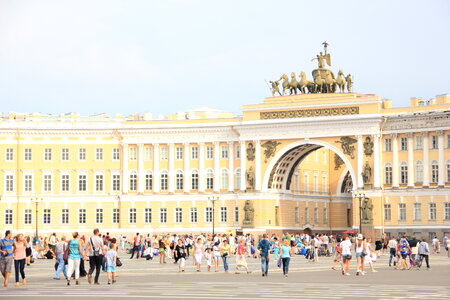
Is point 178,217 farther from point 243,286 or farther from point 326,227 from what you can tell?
point 243,286

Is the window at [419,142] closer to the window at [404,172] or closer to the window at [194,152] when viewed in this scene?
the window at [404,172]

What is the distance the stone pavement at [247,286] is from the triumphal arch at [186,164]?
47.5m

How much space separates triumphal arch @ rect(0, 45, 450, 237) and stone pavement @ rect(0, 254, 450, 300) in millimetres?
47486

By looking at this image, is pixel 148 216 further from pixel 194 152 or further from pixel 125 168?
pixel 194 152

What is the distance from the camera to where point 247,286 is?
38.0 metres

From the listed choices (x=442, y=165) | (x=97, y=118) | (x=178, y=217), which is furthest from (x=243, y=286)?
(x=97, y=118)

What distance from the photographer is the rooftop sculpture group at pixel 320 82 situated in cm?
9794

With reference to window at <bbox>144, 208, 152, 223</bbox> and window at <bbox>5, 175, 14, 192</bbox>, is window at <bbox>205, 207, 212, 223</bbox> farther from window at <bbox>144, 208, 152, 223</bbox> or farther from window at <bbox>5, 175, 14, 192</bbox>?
window at <bbox>5, 175, 14, 192</bbox>

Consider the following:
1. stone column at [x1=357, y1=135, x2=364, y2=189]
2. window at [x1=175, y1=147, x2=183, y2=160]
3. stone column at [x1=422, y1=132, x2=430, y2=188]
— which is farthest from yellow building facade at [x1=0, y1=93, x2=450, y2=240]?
stone column at [x1=422, y1=132, x2=430, y2=188]

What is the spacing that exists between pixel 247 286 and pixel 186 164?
65.8 m

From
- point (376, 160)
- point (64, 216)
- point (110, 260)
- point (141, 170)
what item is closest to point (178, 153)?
point (141, 170)

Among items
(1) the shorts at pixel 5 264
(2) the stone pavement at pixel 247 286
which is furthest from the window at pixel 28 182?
(1) the shorts at pixel 5 264

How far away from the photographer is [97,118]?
109 metres

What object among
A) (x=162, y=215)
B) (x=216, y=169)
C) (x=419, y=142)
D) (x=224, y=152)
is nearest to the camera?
(x=419, y=142)
